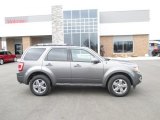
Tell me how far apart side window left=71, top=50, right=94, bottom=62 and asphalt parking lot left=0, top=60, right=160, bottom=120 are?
130cm

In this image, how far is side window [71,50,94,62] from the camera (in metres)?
7.07

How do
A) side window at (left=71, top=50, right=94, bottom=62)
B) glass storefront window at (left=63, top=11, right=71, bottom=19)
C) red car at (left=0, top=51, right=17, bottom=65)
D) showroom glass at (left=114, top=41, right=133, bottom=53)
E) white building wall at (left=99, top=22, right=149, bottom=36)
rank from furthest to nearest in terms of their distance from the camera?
showroom glass at (left=114, top=41, right=133, bottom=53) < glass storefront window at (left=63, top=11, right=71, bottom=19) < white building wall at (left=99, top=22, right=149, bottom=36) < red car at (left=0, top=51, right=17, bottom=65) < side window at (left=71, top=50, right=94, bottom=62)

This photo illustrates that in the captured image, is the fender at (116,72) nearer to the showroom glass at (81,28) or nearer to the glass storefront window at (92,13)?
the showroom glass at (81,28)

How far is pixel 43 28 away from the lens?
106 ft

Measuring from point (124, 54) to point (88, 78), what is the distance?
25.6 meters

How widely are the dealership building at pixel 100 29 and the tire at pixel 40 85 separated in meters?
23.4

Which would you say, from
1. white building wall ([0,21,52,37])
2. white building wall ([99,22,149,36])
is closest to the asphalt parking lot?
white building wall ([99,22,149,36])

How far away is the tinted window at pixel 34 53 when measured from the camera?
732cm

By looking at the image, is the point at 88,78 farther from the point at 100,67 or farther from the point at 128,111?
the point at 128,111

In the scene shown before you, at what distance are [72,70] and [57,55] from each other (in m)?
0.82

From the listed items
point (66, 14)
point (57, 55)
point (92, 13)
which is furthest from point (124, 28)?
point (57, 55)

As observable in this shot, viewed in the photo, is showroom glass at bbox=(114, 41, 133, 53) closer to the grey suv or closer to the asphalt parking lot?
the asphalt parking lot

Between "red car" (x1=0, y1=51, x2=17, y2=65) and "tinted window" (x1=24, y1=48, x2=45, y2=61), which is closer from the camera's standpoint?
"tinted window" (x1=24, y1=48, x2=45, y2=61)

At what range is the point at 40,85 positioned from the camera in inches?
283
